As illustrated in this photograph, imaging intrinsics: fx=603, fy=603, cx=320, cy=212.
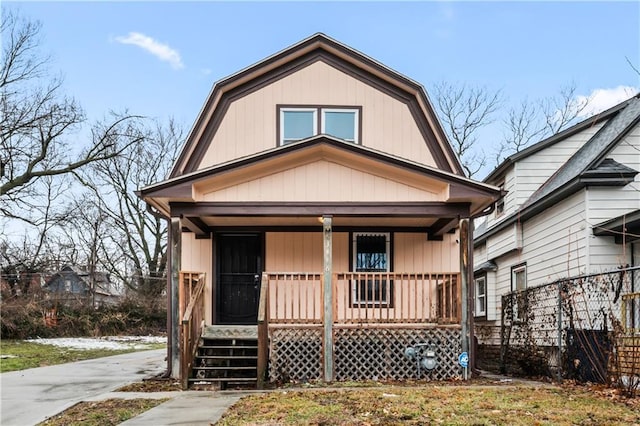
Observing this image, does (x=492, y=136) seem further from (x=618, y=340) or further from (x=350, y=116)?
(x=618, y=340)

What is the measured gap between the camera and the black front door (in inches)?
487

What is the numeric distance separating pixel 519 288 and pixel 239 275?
277 inches

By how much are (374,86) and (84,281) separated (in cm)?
1726

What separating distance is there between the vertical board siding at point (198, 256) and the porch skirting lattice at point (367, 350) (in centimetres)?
256

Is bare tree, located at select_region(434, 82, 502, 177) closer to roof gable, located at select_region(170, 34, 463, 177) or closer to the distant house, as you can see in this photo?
the distant house

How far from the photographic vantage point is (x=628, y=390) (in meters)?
7.70

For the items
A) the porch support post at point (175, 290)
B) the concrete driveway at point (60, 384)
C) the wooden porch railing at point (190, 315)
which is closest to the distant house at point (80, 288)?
the concrete driveway at point (60, 384)

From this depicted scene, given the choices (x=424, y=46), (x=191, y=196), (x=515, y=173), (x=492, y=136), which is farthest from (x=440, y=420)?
(x=492, y=136)

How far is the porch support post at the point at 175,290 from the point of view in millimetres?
10109

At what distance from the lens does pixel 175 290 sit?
1022 centimetres

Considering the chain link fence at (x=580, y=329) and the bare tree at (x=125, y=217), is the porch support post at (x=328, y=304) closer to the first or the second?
the chain link fence at (x=580, y=329)

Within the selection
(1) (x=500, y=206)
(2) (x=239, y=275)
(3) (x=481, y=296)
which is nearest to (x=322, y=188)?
(2) (x=239, y=275)

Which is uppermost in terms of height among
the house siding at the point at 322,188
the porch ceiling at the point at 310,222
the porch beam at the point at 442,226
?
the house siding at the point at 322,188

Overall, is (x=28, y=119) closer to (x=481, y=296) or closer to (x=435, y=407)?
(x=481, y=296)
